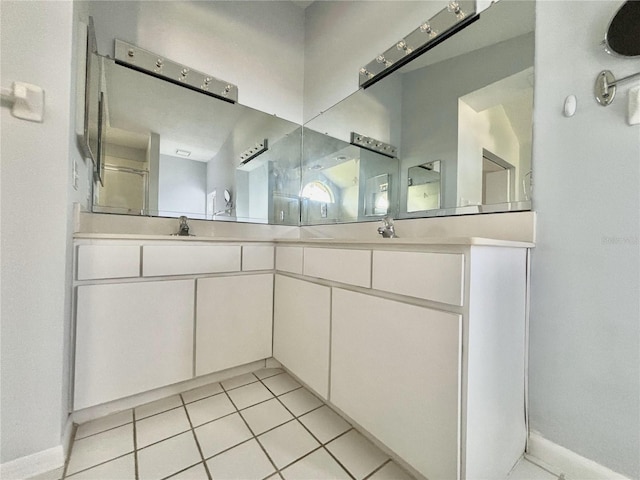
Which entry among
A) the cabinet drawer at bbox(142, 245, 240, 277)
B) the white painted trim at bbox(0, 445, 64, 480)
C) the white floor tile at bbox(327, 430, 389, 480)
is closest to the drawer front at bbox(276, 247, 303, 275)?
the cabinet drawer at bbox(142, 245, 240, 277)

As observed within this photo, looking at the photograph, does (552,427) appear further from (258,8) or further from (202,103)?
(258,8)

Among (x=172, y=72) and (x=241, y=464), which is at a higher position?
(x=172, y=72)

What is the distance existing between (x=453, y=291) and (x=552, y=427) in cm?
79

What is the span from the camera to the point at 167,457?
0.99 meters

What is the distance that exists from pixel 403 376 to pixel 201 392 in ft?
3.82

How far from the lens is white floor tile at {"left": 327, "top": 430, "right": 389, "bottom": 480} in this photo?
3.15 ft

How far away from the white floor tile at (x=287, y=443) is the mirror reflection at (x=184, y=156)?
54.5 inches

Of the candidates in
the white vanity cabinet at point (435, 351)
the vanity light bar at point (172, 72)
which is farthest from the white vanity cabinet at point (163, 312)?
the vanity light bar at point (172, 72)

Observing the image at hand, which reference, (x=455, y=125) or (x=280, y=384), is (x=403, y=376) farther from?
(x=455, y=125)

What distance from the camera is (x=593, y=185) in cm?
90

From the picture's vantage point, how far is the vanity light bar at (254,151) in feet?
6.61

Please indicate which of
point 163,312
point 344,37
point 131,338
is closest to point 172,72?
point 344,37

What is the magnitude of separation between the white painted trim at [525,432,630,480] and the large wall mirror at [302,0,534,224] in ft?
3.05

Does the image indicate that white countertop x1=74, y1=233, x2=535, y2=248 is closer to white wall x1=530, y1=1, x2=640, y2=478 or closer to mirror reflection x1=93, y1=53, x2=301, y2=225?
white wall x1=530, y1=1, x2=640, y2=478
